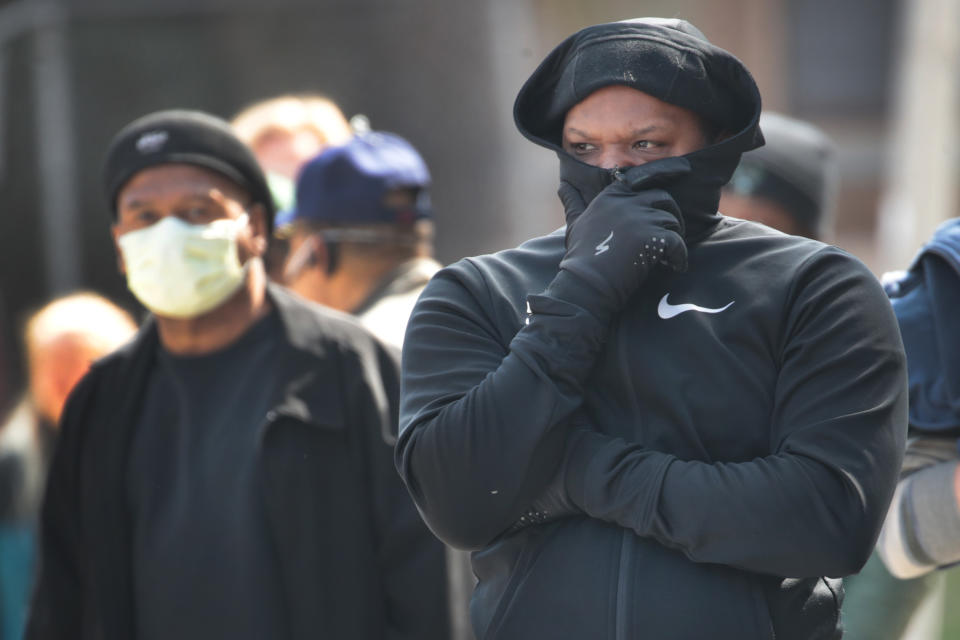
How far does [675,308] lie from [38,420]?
3458mm

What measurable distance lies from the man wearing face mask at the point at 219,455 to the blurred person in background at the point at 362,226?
1.85ft

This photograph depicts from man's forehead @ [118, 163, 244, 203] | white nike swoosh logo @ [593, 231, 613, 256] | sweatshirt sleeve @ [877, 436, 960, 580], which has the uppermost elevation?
white nike swoosh logo @ [593, 231, 613, 256]

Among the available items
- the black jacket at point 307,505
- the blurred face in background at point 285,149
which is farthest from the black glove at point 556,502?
the blurred face in background at point 285,149

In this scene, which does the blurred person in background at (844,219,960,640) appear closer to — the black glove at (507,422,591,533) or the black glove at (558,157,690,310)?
the black glove at (558,157,690,310)

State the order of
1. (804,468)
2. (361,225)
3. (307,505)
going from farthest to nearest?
(361,225) → (307,505) → (804,468)

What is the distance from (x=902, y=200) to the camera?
7.81 metres

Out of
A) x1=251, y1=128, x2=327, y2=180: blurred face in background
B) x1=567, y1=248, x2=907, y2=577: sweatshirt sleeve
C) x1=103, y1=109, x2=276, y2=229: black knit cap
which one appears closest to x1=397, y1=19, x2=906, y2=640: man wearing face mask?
x1=567, y1=248, x2=907, y2=577: sweatshirt sleeve

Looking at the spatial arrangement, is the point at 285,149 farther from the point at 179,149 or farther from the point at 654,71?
the point at 654,71

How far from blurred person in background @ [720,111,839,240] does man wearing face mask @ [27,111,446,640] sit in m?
1.10

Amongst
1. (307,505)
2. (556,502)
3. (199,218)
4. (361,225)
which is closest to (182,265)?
(199,218)

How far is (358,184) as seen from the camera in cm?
429

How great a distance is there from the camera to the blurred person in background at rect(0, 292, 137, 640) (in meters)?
4.86

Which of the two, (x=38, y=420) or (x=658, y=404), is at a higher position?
(x=658, y=404)

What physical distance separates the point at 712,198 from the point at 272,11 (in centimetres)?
710
